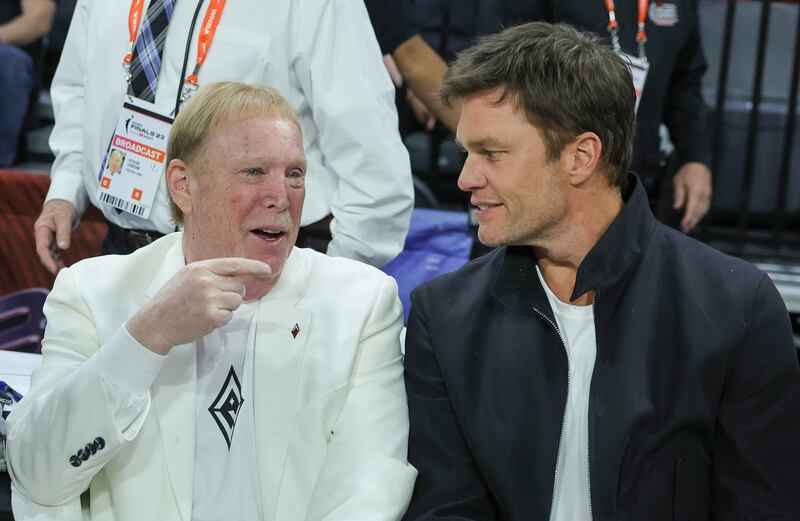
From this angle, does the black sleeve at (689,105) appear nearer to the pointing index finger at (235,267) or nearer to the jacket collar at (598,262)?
the jacket collar at (598,262)

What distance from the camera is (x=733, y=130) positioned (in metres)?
5.59

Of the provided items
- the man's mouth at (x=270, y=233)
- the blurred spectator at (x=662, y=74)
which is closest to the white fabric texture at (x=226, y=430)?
the man's mouth at (x=270, y=233)

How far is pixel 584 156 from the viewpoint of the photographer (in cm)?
267

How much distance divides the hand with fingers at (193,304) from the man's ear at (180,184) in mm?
355

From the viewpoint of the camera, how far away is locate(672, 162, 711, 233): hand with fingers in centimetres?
449

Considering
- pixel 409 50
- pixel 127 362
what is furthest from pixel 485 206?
pixel 409 50

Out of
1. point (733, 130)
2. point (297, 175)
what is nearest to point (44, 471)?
point (297, 175)

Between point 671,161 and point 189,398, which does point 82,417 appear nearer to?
point 189,398

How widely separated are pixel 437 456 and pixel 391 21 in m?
1.81

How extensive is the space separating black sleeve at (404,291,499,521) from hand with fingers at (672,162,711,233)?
206 centimetres

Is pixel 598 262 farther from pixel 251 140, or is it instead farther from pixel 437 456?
pixel 251 140

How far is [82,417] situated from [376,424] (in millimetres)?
602

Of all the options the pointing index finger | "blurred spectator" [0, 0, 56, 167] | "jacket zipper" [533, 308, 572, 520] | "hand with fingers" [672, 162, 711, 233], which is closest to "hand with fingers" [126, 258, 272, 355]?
the pointing index finger

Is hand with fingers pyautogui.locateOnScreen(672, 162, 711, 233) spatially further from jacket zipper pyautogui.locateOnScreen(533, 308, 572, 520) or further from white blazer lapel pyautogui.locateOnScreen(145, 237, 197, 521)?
white blazer lapel pyautogui.locateOnScreen(145, 237, 197, 521)
